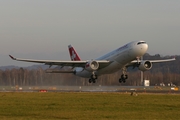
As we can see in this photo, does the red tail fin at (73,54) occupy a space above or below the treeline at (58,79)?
above

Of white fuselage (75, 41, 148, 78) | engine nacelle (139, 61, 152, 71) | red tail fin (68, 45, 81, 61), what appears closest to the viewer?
white fuselage (75, 41, 148, 78)

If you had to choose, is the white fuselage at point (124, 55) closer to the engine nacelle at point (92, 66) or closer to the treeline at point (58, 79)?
the engine nacelle at point (92, 66)

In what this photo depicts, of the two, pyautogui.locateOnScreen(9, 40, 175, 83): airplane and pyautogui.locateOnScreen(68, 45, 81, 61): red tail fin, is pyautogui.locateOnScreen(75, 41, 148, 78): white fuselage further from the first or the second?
pyautogui.locateOnScreen(68, 45, 81, 61): red tail fin

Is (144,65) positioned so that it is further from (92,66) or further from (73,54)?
(73,54)

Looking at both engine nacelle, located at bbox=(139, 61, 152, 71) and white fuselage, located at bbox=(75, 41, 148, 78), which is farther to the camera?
engine nacelle, located at bbox=(139, 61, 152, 71)

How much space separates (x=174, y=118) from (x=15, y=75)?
9822 centimetres

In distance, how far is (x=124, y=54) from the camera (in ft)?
155

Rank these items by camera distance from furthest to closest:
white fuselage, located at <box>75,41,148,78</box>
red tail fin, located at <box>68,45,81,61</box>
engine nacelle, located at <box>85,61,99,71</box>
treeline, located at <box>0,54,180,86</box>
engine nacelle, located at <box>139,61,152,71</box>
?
1. treeline, located at <box>0,54,180,86</box>
2. red tail fin, located at <box>68,45,81,61</box>
3. engine nacelle, located at <box>139,61,152,71</box>
4. engine nacelle, located at <box>85,61,99,71</box>
5. white fuselage, located at <box>75,41,148,78</box>

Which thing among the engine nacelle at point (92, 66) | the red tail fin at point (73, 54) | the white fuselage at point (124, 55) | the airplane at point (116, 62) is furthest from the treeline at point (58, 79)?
the white fuselage at point (124, 55)

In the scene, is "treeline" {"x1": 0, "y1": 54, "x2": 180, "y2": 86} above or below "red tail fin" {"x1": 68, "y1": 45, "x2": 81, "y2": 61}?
below

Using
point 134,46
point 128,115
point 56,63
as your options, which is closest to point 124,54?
point 134,46

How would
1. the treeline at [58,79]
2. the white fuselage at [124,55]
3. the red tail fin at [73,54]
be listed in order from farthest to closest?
the treeline at [58,79], the red tail fin at [73,54], the white fuselage at [124,55]

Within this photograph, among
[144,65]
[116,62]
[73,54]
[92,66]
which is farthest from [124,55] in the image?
[73,54]

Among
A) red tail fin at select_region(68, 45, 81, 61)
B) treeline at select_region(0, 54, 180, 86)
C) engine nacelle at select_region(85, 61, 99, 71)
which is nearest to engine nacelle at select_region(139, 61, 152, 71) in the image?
engine nacelle at select_region(85, 61, 99, 71)
